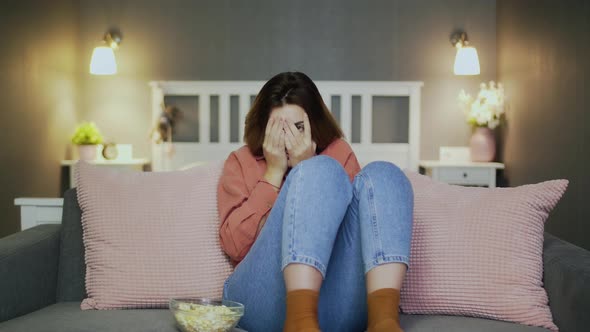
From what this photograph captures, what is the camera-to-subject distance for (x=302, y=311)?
1357 mm

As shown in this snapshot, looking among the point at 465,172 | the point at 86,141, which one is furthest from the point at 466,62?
the point at 86,141

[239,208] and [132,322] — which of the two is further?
[239,208]

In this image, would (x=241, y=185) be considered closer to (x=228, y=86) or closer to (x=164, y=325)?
(x=164, y=325)

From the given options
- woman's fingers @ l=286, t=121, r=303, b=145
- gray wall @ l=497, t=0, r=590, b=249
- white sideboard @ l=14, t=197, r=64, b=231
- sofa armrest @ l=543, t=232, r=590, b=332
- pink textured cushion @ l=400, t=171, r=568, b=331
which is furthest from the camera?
gray wall @ l=497, t=0, r=590, b=249

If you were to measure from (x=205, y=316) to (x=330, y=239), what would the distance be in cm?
28

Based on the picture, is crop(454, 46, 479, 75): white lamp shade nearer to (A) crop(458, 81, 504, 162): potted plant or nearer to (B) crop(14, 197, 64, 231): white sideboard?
(A) crop(458, 81, 504, 162): potted plant

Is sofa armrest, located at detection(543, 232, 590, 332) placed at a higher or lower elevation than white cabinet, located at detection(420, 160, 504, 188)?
lower

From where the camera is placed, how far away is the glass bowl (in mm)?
1392

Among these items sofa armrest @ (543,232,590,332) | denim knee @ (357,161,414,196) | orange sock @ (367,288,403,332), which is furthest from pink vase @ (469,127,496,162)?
orange sock @ (367,288,403,332)

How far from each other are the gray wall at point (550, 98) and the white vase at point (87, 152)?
2413mm

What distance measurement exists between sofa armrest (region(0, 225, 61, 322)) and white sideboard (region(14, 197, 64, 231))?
338mm

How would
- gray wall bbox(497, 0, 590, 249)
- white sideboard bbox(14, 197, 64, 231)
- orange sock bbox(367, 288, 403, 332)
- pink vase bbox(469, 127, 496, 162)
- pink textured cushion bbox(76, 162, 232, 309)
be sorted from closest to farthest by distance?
1. orange sock bbox(367, 288, 403, 332)
2. pink textured cushion bbox(76, 162, 232, 309)
3. white sideboard bbox(14, 197, 64, 231)
4. gray wall bbox(497, 0, 590, 249)
5. pink vase bbox(469, 127, 496, 162)

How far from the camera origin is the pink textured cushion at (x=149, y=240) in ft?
5.71

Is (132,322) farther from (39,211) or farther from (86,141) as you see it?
(86,141)
